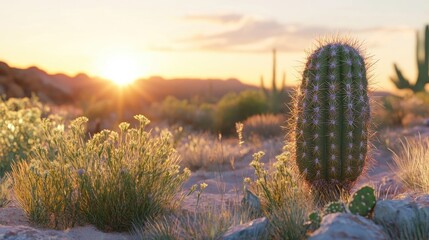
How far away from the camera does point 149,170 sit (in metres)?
7.08

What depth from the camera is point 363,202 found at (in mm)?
5852

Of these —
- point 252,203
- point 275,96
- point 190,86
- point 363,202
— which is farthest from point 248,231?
point 190,86

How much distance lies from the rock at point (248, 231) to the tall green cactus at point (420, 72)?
22.7 metres

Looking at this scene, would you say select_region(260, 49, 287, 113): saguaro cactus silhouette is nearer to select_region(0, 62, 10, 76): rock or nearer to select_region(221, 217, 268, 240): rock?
select_region(0, 62, 10, 76): rock

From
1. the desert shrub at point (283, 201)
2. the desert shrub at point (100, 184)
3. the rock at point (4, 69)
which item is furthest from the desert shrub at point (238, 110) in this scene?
the desert shrub at point (100, 184)

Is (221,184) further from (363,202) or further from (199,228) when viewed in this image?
(363,202)

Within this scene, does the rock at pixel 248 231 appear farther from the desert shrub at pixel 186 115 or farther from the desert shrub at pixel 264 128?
the desert shrub at pixel 186 115

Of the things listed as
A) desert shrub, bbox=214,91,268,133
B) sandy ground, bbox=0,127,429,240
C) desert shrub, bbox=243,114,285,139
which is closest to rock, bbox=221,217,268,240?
sandy ground, bbox=0,127,429,240

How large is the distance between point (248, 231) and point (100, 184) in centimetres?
190

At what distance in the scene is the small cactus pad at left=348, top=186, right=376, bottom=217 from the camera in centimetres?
584

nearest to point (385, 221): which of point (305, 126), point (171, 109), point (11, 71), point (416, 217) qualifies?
point (416, 217)

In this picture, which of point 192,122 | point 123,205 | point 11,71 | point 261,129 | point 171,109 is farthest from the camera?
point 11,71

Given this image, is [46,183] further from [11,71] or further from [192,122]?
[11,71]

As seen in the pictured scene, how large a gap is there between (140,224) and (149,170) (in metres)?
0.55
